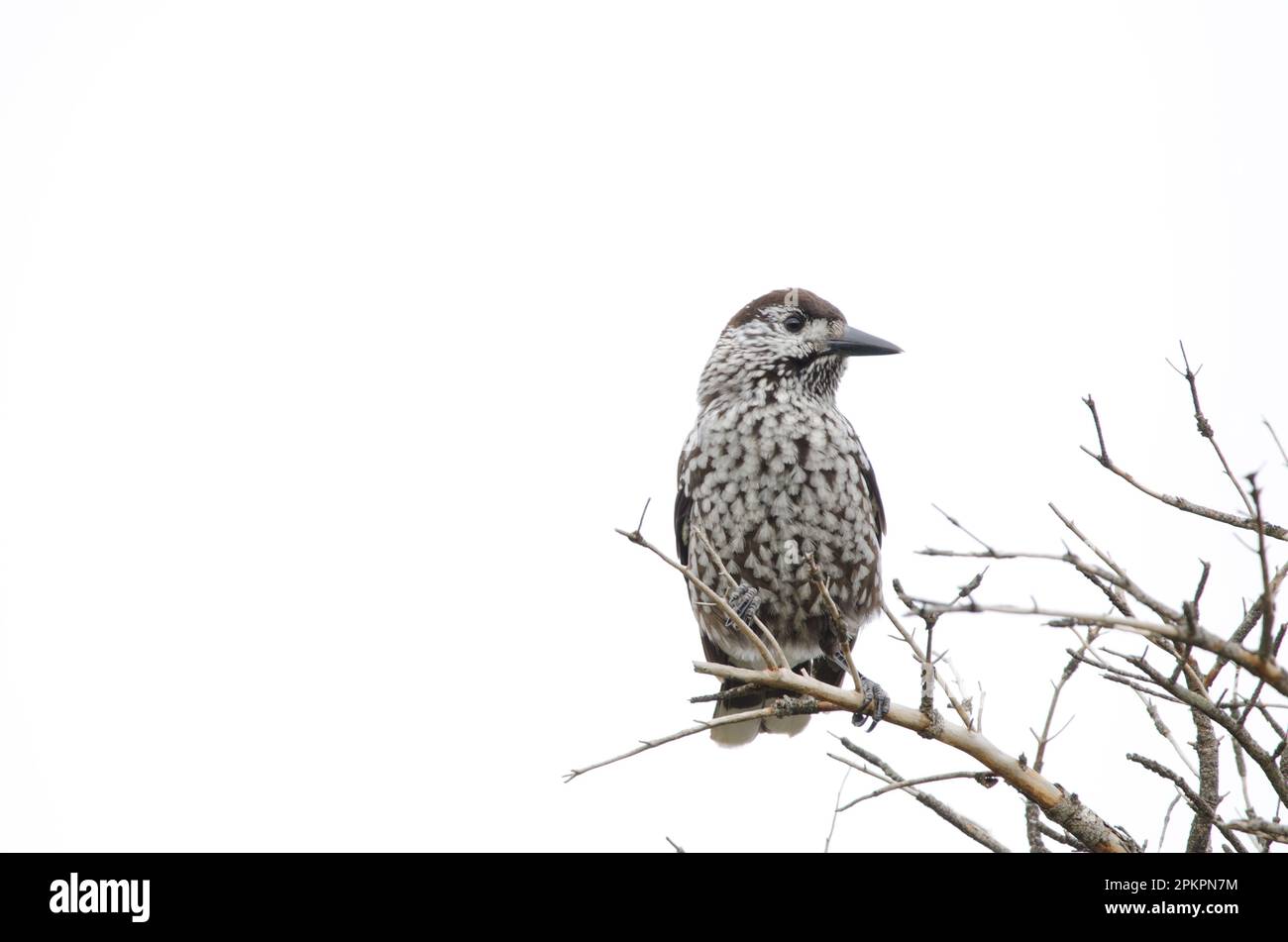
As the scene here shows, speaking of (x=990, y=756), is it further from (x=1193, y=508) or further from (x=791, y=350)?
(x=791, y=350)

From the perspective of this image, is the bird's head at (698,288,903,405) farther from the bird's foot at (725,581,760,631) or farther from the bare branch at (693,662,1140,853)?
the bare branch at (693,662,1140,853)

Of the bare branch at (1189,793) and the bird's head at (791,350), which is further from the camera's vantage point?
the bird's head at (791,350)

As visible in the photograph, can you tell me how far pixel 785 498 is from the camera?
6.11 meters

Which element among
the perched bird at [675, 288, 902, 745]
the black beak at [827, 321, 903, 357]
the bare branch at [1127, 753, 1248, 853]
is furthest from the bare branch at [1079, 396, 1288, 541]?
the black beak at [827, 321, 903, 357]

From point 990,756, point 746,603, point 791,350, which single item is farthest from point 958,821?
point 791,350

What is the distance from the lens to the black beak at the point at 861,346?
6.76 meters

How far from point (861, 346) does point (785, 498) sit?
110 centimetres

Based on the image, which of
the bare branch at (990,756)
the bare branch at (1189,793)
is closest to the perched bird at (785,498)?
the bare branch at (990,756)

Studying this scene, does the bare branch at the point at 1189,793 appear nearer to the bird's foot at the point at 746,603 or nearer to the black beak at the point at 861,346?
the bird's foot at the point at 746,603

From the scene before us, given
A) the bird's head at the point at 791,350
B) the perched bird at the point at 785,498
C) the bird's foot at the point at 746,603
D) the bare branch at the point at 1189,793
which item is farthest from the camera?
the bird's head at the point at 791,350
